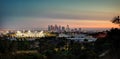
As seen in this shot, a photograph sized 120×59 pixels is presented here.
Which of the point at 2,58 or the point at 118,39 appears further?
the point at 2,58

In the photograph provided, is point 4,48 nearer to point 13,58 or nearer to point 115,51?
point 13,58

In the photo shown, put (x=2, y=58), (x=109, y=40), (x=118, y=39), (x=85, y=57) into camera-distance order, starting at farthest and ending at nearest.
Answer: (x=2, y=58), (x=85, y=57), (x=109, y=40), (x=118, y=39)

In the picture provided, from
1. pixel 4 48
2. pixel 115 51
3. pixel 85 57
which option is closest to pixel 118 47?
pixel 115 51

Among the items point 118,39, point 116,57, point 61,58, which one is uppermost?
point 118,39

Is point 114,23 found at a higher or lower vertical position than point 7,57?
higher

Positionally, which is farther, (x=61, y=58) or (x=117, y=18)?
(x=61, y=58)

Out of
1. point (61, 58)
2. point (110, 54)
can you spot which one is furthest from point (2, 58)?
point (110, 54)

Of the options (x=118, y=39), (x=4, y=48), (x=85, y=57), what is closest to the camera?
(x=118, y=39)

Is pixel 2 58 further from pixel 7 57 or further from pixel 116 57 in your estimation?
pixel 116 57

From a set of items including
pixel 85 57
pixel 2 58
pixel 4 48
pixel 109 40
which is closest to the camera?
pixel 109 40
